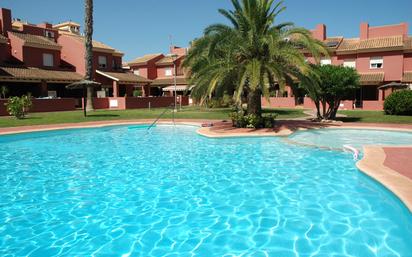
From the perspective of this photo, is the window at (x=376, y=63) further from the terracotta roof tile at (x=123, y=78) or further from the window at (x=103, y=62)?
the window at (x=103, y=62)

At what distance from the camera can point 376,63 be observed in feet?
131

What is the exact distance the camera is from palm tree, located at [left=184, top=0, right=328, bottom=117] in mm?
17078

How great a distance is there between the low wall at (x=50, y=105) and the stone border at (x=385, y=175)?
28614mm

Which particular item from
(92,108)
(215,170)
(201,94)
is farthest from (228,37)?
(92,108)

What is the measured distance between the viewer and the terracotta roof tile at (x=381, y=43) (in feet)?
127

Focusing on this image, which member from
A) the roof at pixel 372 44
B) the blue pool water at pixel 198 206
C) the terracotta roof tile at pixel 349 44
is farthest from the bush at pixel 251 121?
the terracotta roof tile at pixel 349 44

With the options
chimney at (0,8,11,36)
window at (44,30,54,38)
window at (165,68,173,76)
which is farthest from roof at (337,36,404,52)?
window at (44,30,54,38)

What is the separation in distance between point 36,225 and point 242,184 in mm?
4913

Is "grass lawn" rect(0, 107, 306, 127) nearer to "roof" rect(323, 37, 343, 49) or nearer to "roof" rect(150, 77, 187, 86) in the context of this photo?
"roof" rect(323, 37, 343, 49)

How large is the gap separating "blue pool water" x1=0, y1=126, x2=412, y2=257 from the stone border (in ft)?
0.63

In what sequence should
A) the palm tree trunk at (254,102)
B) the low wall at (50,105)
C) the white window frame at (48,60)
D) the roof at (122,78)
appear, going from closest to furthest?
the palm tree trunk at (254,102), the low wall at (50,105), the white window frame at (48,60), the roof at (122,78)

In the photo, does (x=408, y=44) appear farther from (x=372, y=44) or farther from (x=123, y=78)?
(x=123, y=78)

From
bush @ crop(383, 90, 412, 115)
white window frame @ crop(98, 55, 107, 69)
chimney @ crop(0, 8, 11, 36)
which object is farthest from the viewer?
white window frame @ crop(98, 55, 107, 69)

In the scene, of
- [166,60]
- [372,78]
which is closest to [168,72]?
[166,60]
